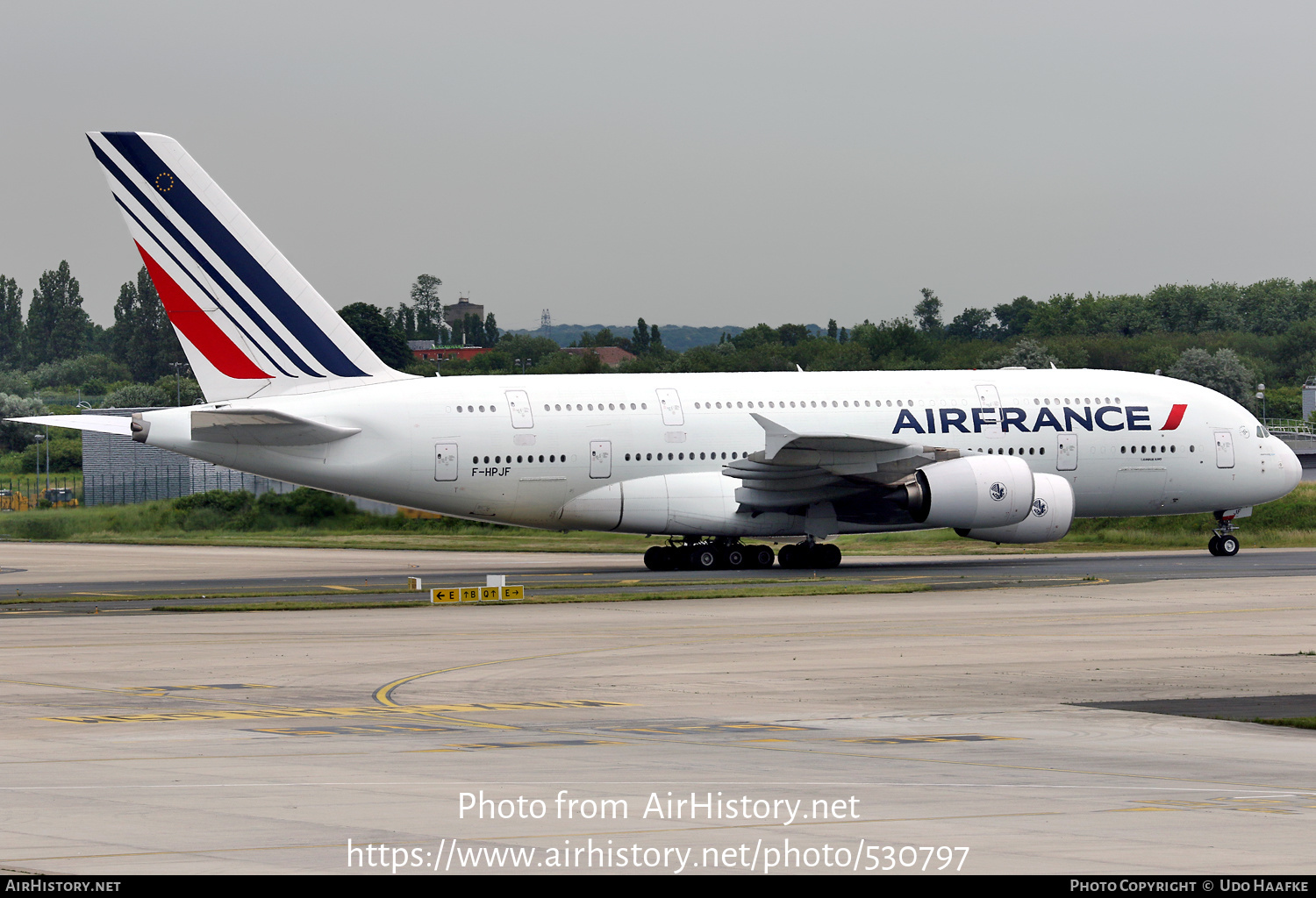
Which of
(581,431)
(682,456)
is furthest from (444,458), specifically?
(682,456)

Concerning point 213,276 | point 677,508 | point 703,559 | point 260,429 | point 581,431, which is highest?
point 213,276

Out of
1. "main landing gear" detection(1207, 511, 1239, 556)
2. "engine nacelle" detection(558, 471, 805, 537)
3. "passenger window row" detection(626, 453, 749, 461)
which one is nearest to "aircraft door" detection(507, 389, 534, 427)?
"engine nacelle" detection(558, 471, 805, 537)

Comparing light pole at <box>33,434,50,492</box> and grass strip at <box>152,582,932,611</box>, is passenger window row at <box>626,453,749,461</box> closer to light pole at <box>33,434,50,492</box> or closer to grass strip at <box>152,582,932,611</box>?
grass strip at <box>152,582,932,611</box>

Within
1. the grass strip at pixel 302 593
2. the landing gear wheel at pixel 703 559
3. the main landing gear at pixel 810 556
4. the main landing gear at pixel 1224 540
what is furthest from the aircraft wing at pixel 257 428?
the main landing gear at pixel 1224 540

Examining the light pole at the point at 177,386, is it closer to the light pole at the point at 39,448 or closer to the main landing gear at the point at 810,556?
the light pole at the point at 39,448

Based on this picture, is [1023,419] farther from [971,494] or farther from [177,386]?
[177,386]

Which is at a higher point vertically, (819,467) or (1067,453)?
(1067,453)
